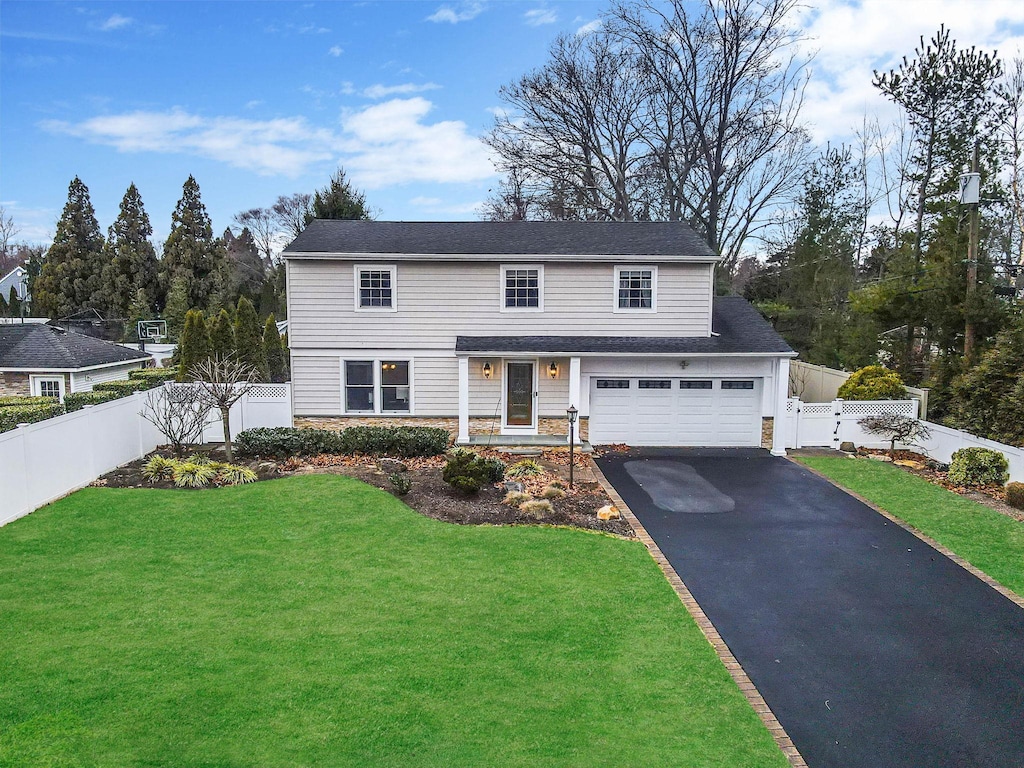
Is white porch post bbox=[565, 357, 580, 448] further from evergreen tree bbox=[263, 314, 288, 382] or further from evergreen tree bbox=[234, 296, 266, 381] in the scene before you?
evergreen tree bbox=[263, 314, 288, 382]

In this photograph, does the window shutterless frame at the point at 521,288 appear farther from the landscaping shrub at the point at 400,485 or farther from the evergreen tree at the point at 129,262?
the evergreen tree at the point at 129,262

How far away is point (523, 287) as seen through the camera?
16234 mm

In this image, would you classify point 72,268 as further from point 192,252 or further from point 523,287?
point 523,287

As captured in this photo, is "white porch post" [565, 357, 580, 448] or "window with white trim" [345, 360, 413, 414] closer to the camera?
"white porch post" [565, 357, 580, 448]

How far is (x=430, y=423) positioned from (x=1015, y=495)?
12.4 metres

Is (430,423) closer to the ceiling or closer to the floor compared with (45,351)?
closer to the floor

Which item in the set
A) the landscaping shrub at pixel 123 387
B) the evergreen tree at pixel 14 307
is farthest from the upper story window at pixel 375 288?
the evergreen tree at pixel 14 307

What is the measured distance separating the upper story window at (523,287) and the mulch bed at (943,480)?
9.11 meters

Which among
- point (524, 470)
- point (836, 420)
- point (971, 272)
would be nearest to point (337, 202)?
point (524, 470)

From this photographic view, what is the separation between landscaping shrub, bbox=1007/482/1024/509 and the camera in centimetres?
1085

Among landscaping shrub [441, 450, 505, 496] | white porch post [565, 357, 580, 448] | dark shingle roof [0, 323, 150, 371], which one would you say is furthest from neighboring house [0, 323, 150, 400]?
white porch post [565, 357, 580, 448]

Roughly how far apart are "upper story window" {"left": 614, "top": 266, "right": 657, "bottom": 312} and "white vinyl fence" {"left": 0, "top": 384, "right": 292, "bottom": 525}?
910 centimetres

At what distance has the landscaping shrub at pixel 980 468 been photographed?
12102mm

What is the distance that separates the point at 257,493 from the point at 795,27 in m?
26.5
